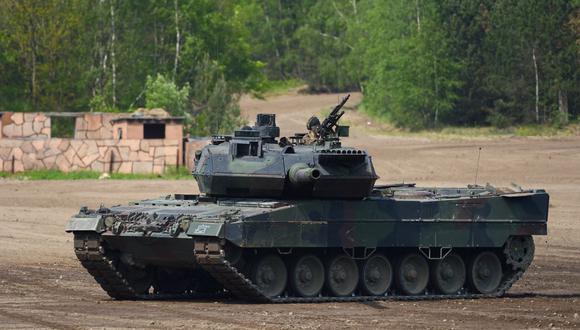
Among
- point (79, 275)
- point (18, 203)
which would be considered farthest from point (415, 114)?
point (79, 275)

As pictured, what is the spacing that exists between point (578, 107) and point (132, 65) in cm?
1817

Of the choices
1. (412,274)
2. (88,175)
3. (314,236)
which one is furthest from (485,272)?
(88,175)

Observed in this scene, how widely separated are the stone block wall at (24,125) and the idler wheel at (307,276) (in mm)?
29160

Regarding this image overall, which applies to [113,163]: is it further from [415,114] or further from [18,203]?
[415,114]

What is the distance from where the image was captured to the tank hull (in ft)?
70.0

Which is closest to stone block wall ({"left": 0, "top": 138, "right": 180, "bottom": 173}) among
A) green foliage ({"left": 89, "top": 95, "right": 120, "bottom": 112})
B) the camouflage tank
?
green foliage ({"left": 89, "top": 95, "right": 120, "bottom": 112})

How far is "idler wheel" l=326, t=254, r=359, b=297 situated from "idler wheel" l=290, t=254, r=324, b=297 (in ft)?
0.59

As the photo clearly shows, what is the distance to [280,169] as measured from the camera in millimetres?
22469

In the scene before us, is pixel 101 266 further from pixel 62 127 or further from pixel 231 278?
pixel 62 127

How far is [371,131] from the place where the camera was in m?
63.7

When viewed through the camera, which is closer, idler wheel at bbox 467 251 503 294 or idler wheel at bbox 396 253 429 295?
idler wheel at bbox 396 253 429 295

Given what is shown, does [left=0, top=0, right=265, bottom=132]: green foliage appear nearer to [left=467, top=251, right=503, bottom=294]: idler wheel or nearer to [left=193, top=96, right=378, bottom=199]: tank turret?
[left=467, top=251, right=503, bottom=294]: idler wheel

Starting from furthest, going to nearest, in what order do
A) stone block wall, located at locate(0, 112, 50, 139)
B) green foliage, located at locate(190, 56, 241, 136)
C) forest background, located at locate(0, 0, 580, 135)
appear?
forest background, located at locate(0, 0, 580, 135) < green foliage, located at locate(190, 56, 241, 136) < stone block wall, located at locate(0, 112, 50, 139)

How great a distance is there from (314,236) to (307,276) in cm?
64
